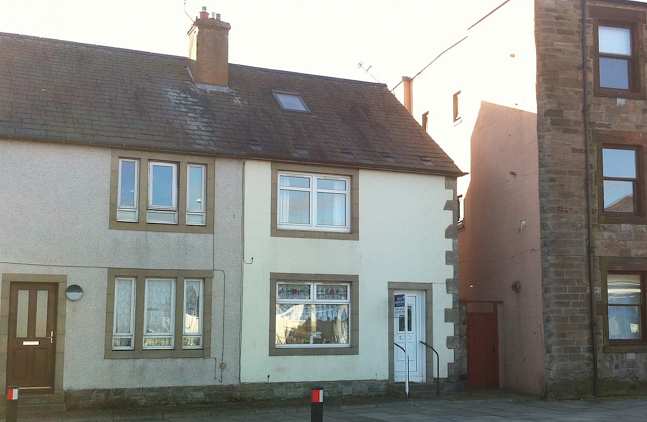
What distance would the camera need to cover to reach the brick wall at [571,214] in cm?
1927

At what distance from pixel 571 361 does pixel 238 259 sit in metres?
7.85

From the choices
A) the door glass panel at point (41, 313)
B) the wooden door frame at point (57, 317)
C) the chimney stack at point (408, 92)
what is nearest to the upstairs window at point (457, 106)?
the chimney stack at point (408, 92)

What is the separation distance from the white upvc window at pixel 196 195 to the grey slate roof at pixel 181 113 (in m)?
0.49

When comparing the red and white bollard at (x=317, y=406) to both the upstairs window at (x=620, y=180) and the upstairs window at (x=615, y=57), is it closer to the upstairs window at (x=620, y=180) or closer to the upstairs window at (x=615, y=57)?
the upstairs window at (x=620, y=180)

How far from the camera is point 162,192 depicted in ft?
59.3

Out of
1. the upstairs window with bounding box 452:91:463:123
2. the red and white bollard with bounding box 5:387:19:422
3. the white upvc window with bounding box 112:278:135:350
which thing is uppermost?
the upstairs window with bounding box 452:91:463:123

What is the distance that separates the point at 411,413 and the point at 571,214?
6.49 m

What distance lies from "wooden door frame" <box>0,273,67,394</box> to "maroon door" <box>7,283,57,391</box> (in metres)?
0.16

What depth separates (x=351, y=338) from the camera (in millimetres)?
19250

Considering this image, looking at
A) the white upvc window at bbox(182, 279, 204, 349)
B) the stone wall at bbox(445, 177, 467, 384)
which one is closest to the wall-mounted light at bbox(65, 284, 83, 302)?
the white upvc window at bbox(182, 279, 204, 349)

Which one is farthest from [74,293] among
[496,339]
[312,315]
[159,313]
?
[496,339]

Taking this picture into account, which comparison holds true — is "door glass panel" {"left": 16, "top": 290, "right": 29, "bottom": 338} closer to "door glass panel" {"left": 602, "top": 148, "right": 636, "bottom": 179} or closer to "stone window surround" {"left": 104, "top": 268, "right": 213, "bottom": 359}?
"stone window surround" {"left": 104, "top": 268, "right": 213, "bottom": 359}

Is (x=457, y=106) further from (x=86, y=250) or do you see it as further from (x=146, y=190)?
(x=86, y=250)

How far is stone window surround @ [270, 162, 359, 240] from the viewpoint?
18.9 meters
